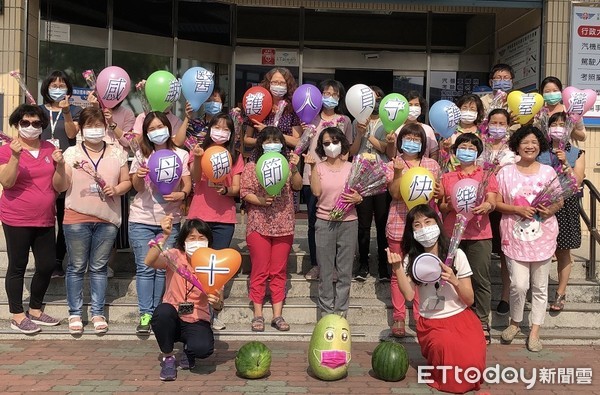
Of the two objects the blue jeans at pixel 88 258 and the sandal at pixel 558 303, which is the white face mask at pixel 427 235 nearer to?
the sandal at pixel 558 303

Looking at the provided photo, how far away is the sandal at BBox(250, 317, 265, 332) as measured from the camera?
236 inches

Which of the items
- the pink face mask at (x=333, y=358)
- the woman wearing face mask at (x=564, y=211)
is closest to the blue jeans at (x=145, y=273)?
the pink face mask at (x=333, y=358)

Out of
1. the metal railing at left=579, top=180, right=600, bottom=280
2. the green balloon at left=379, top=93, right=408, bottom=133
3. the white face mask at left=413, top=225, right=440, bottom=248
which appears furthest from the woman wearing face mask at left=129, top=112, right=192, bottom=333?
the metal railing at left=579, top=180, right=600, bottom=280

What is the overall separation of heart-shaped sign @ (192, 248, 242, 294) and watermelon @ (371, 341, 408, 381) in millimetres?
1328

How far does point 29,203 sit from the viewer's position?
5719 mm

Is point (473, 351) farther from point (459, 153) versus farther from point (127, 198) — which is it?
point (127, 198)

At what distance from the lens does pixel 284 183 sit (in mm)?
5715

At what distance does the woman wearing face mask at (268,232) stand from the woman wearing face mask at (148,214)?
64 centimetres

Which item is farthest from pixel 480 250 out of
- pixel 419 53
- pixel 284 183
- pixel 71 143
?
pixel 419 53

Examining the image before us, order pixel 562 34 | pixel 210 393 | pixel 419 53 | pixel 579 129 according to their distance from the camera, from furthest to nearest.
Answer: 1. pixel 419 53
2. pixel 562 34
3. pixel 579 129
4. pixel 210 393

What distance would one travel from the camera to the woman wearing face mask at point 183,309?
4.84 m

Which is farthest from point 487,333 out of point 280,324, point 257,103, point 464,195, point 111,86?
point 111,86

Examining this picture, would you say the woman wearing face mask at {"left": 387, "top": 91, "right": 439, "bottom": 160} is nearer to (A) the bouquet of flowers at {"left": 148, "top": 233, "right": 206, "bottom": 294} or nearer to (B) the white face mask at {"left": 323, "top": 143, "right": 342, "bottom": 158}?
(B) the white face mask at {"left": 323, "top": 143, "right": 342, "bottom": 158}

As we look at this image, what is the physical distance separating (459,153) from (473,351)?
1829 millimetres
